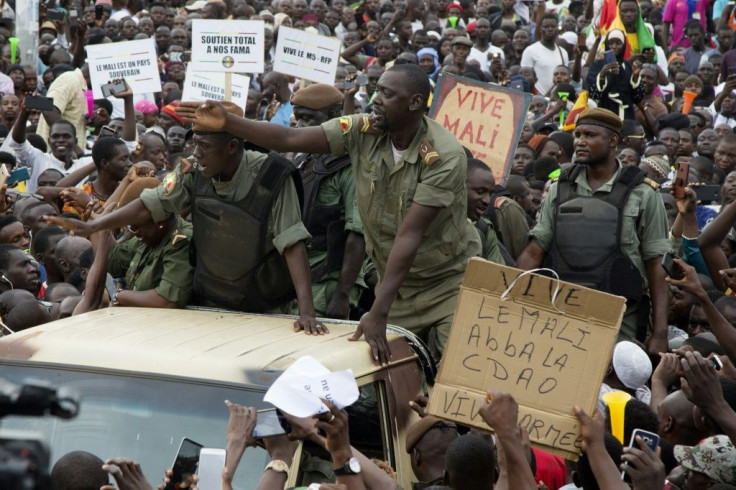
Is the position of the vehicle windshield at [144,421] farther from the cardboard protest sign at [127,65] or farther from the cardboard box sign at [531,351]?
the cardboard protest sign at [127,65]

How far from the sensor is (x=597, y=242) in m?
6.82

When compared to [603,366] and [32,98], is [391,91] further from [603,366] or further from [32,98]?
[32,98]

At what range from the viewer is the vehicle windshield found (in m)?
4.34

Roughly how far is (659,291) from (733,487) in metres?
2.83

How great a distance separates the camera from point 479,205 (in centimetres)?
695

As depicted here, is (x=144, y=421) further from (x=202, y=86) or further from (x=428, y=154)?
(x=202, y=86)

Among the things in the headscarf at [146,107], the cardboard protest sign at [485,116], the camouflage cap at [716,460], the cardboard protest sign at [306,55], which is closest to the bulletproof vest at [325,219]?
the cardboard protest sign at [485,116]

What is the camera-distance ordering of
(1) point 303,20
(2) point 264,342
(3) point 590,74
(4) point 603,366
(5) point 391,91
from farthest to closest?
1. (1) point 303,20
2. (3) point 590,74
3. (5) point 391,91
4. (2) point 264,342
5. (4) point 603,366

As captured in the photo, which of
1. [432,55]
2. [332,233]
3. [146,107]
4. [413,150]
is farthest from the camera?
[432,55]

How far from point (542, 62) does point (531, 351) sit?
565 inches

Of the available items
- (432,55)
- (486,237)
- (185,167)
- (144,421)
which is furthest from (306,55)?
(144,421)

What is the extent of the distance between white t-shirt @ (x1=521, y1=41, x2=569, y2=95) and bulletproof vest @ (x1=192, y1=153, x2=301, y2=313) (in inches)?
499

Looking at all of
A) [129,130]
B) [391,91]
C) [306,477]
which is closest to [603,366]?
[306,477]

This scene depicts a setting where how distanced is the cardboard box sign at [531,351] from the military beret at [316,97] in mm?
3168
